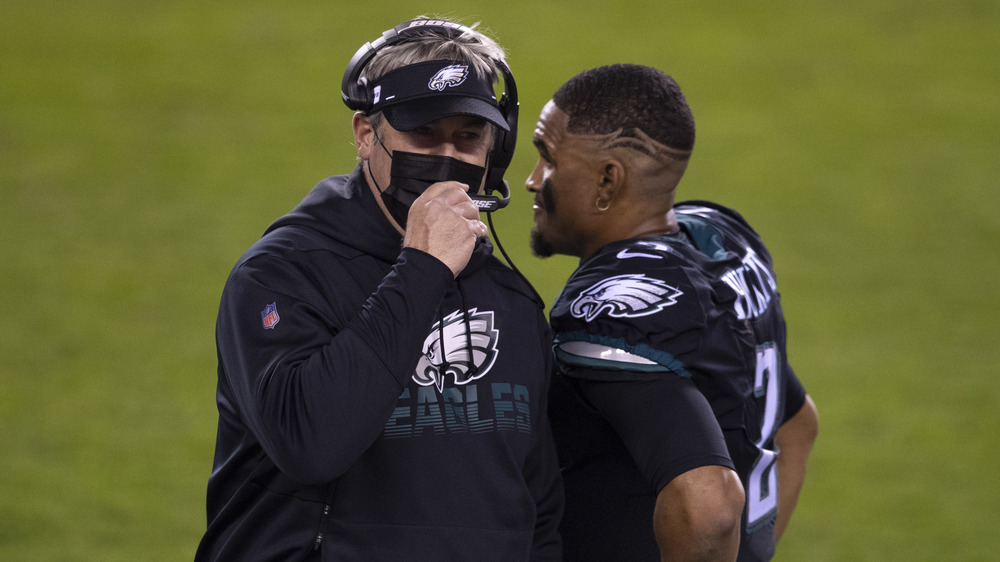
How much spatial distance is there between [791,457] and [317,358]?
157 centimetres

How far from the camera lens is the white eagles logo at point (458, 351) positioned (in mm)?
1776

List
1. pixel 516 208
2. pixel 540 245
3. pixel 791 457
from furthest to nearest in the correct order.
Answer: pixel 516 208 < pixel 791 457 < pixel 540 245

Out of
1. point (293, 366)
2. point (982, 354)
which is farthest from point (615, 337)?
point (982, 354)

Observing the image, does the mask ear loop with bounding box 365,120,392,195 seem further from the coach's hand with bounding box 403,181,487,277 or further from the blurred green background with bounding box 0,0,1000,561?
the blurred green background with bounding box 0,0,1000,561

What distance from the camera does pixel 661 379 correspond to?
1885 mm

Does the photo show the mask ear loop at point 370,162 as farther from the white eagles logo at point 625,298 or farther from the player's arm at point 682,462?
the player's arm at point 682,462

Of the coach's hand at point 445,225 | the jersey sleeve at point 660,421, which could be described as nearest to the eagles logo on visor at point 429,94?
the coach's hand at point 445,225

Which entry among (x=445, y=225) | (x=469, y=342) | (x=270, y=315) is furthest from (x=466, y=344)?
(x=270, y=315)

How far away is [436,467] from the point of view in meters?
1.72

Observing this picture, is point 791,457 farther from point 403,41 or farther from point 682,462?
point 403,41

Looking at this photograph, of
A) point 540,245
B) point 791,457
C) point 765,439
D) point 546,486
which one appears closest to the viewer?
point 546,486

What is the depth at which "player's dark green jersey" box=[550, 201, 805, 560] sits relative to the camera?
6.10ft

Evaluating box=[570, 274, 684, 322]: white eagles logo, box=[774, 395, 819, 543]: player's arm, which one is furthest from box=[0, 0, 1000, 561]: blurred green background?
box=[570, 274, 684, 322]: white eagles logo

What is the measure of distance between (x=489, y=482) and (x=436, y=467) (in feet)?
0.31
